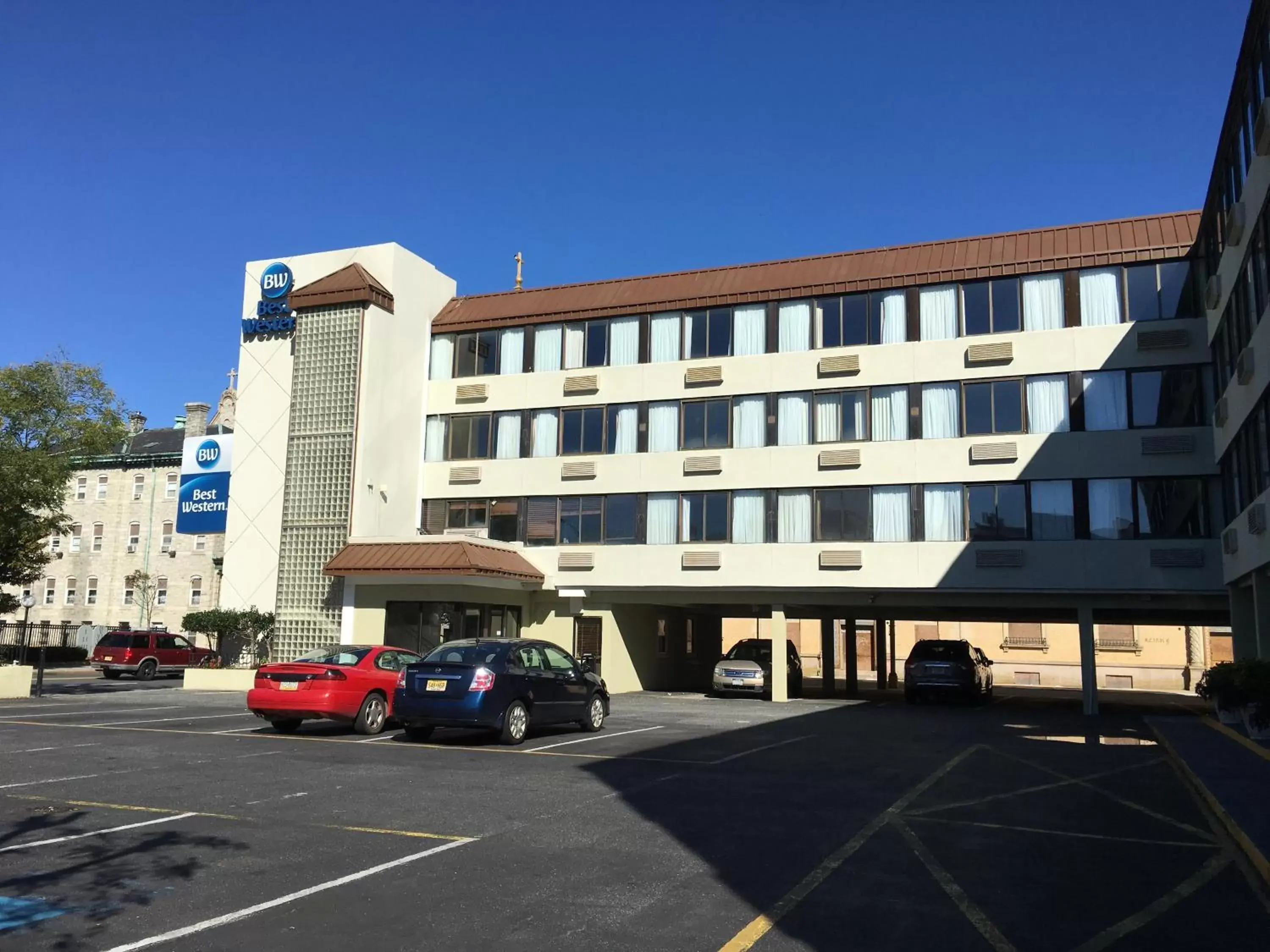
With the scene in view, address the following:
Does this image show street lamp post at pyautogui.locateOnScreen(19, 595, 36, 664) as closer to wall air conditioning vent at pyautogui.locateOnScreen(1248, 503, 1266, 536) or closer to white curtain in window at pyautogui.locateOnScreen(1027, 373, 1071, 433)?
white curtain in window at pyautogui.locateOnScreen(1027, 373, 1071, 433)

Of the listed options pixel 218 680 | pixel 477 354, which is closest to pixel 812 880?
pixel 218 680

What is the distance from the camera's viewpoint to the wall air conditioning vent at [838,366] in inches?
1145

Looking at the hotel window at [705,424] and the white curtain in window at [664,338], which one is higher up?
the white curtain in window at [664,338]

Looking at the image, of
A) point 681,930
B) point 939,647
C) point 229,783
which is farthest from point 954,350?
point 681,930

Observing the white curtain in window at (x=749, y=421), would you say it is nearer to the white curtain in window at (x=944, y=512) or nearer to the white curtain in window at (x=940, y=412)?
the white curtain in window at (x=940, y=412)

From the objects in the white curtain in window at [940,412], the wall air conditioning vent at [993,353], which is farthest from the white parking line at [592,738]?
the wall air conditioning vent at [993,353]

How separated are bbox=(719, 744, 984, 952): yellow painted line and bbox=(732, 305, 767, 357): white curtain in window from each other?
20.3m

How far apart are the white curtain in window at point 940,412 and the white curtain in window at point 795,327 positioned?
12.0 feet

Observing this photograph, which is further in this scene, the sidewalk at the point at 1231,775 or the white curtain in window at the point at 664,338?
the white curtain in window at the point at 664,338

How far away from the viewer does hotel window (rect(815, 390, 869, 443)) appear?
29016 mm

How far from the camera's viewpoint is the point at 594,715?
17484 mm

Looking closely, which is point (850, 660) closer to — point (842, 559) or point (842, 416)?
point (842, 559)

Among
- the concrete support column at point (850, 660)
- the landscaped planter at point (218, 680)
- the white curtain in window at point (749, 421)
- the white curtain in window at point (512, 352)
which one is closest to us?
the landscaped planter at point (218, 680)

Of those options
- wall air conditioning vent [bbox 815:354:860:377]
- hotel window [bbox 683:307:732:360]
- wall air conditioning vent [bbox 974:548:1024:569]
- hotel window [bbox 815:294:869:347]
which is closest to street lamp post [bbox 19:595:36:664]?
hotel window [bbox 683:307:732:360]
